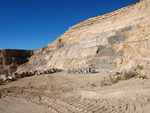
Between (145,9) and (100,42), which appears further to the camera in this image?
(100,42)

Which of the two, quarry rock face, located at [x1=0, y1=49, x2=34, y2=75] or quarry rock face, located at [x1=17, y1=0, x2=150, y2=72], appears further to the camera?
quarry rock face, located at [x1=0, y1=49, x2=34, y2=75]

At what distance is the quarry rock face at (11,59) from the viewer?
127 ft

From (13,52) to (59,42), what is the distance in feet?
76.0

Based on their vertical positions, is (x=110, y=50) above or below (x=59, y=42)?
below

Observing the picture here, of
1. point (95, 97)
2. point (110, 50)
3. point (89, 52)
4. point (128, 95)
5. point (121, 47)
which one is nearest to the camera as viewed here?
point (128, 95)

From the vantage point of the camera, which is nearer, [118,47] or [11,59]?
[118,47]

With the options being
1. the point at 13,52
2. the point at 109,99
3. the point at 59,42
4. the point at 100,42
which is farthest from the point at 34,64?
the point at 109,99

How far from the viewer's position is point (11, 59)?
43.3 m

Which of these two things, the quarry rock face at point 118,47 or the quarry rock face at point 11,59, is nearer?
the quarry rock face at point 118,47

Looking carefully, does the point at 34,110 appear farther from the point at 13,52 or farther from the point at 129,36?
the point at 13,52

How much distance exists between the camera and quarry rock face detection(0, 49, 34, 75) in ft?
127

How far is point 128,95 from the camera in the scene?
4.57 m

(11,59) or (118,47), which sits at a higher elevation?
(11,59)

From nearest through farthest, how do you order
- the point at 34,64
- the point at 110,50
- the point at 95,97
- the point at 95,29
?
1. the point at 95,97
2. the point at 110,50
3. the point at 95,29
4. the point at 34,64
